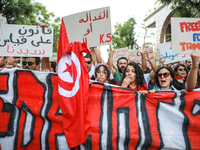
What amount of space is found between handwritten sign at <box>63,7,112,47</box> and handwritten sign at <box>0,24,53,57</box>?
1.40 feet

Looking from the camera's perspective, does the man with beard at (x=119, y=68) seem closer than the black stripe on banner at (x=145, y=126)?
No

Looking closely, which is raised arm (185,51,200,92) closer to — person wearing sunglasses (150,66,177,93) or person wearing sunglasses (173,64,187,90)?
person wearing sunglasses (150,66,177,93)

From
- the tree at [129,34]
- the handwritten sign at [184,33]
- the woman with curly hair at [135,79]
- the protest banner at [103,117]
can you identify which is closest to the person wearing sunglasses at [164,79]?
the woman with curly hair at [135,79]

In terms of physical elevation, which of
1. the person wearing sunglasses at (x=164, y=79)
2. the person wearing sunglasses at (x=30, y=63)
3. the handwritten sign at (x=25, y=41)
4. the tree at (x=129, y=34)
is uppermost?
the tree at (x=129, y=34)

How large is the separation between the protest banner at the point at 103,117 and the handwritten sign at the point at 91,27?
115 cm

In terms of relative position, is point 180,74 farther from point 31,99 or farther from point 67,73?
point 31,99

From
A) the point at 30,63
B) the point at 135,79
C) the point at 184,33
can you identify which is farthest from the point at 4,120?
the point at 184,33

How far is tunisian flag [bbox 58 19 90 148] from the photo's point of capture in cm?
253

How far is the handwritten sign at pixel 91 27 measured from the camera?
3707mm

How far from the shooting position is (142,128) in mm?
2617

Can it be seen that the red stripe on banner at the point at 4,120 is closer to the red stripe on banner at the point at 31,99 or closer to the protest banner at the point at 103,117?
the protest banner at the point at 103,117

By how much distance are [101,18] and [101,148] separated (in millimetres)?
2284

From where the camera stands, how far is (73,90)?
2.65 meters

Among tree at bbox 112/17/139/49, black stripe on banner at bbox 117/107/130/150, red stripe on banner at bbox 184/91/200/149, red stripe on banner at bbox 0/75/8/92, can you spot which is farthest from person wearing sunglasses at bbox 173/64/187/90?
tree at bbox 112/17/139/49
